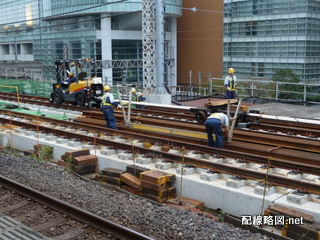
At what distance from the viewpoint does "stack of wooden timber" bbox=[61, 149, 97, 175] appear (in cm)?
1091

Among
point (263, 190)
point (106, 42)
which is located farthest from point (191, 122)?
point (106, 42)

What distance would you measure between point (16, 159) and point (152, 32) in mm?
15801

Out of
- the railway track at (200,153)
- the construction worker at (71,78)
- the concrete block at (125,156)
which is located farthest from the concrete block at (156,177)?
the construction worker at (71,78)

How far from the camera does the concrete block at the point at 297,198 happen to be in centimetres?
765

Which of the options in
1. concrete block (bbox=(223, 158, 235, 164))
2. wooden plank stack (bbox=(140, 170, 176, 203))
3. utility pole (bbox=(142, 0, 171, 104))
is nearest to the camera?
wooden plank stack (bbox=(140, 170, 176, 203))

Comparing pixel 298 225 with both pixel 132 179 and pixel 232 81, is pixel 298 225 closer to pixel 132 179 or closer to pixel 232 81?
pixel 132 179

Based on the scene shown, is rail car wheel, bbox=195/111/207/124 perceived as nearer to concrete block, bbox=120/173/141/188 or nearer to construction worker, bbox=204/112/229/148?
construction worker, bbox=204/112/229/148

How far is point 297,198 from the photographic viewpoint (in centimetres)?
766

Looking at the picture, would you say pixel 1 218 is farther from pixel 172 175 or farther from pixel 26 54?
pixel 26 54

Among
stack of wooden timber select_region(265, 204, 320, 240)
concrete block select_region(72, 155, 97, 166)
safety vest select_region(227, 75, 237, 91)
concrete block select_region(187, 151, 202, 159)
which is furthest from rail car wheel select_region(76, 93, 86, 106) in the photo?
stack of wooden timber select_region(265, 204, 320, 240)

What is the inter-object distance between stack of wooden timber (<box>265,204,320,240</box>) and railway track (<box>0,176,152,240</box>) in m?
2.76

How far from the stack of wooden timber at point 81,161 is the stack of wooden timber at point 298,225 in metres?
5.52

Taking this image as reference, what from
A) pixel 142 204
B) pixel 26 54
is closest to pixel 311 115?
pixel 142 204

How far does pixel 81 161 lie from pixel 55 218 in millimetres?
3721
